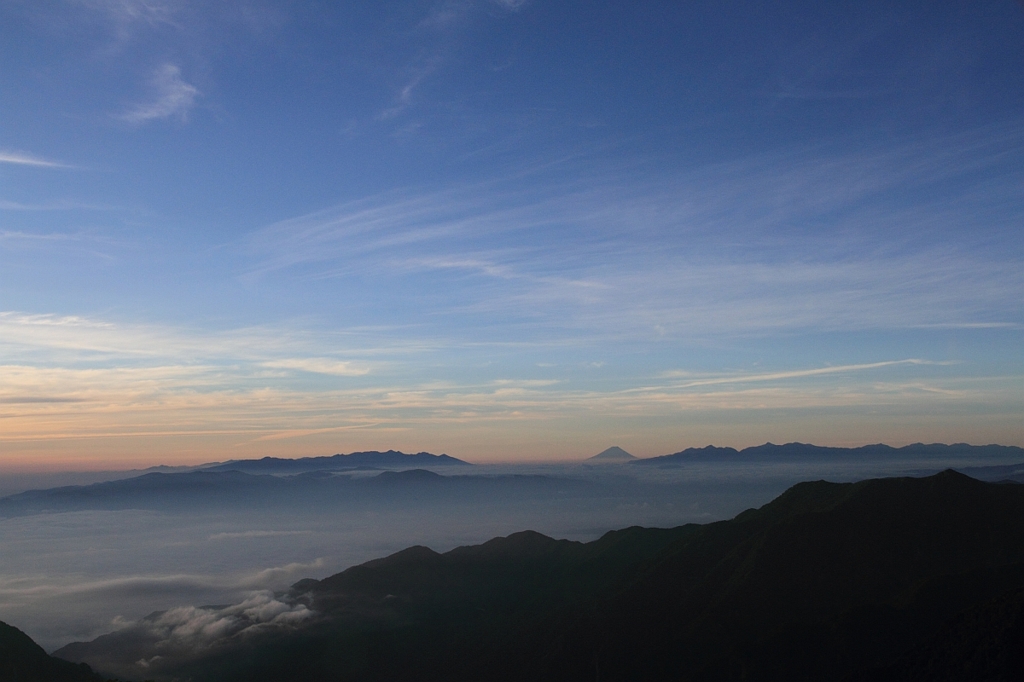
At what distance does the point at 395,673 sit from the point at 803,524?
4223 inches

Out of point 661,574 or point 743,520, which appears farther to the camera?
point 743,520

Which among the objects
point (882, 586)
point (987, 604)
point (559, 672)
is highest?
point (987, 604)

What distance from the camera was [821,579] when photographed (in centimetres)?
13762

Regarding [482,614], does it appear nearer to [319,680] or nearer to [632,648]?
[319,680]

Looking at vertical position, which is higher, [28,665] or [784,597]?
[784,597]

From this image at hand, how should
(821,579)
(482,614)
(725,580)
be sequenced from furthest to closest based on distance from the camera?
(482,614)
(725,580)
(821,579)

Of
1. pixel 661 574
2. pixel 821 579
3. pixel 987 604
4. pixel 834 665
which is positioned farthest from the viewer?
pixel 661 574

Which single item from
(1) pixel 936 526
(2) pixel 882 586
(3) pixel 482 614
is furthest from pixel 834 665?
(3) pixel 482 614

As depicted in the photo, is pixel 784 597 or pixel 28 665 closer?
pixel 28 665

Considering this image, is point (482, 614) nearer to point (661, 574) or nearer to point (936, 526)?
point (661, 574)

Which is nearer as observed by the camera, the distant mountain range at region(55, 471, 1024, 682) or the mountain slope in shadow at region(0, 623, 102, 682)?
the distant mountain range at region(55, 471, 1024, 682)

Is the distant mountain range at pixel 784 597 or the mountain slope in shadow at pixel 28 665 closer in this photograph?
the distant mountain range at pixel 784 597

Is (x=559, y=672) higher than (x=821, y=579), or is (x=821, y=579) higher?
(x=821, y=579)

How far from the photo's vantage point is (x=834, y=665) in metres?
110
